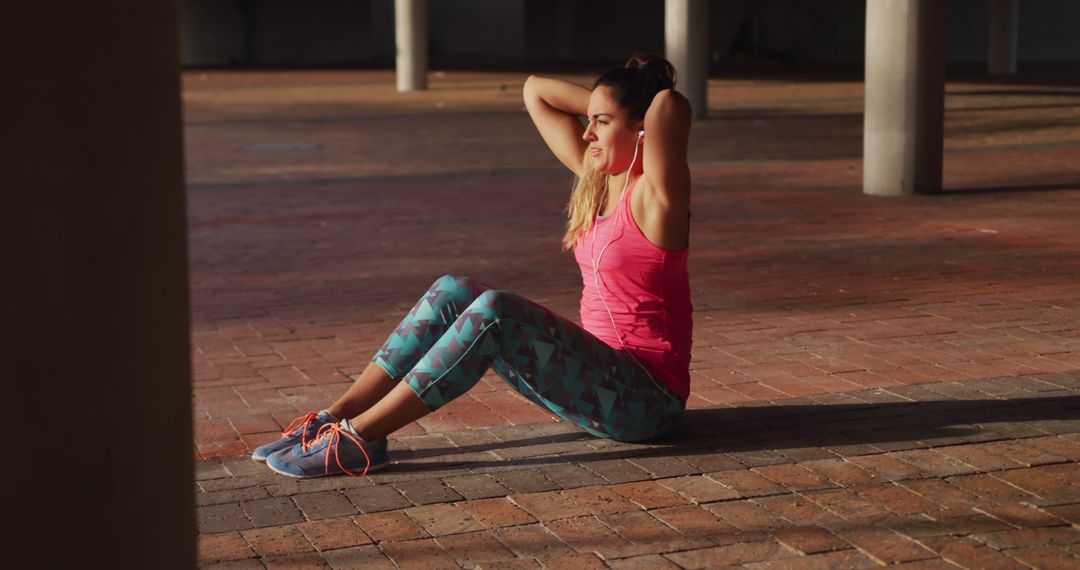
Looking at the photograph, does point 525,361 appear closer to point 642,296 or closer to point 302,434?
point 642,296

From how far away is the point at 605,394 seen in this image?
4.34 meters

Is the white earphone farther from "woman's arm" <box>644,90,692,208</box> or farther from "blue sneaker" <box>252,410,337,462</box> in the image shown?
"blue sneaker" <box>252,410,337,462</box>

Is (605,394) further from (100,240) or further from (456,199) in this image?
(456,199)

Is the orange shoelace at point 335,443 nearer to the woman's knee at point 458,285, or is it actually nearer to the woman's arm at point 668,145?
the woman's knee at point 458,285

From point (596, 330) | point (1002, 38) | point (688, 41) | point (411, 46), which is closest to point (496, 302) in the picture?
point (596, 330)

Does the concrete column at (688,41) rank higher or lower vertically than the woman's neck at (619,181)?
higher

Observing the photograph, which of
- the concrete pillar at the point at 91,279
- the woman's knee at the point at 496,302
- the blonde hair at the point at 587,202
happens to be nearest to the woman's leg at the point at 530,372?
the woman's knee at the point at 496,302

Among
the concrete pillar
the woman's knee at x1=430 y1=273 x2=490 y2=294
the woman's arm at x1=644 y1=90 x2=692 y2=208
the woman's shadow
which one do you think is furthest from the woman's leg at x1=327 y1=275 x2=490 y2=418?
the concrete pillar

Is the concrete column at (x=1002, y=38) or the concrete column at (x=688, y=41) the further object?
the concrete column at (x=1002, y=38)

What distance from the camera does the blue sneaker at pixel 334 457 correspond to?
4.28 meters

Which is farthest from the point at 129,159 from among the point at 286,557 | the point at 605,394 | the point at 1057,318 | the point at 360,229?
the point at 360,229

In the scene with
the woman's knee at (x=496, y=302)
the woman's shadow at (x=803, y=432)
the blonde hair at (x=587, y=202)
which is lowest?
the woman's shadow at (x=803, y=432)

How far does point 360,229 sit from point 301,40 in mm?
34886

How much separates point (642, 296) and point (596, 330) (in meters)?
0.19
